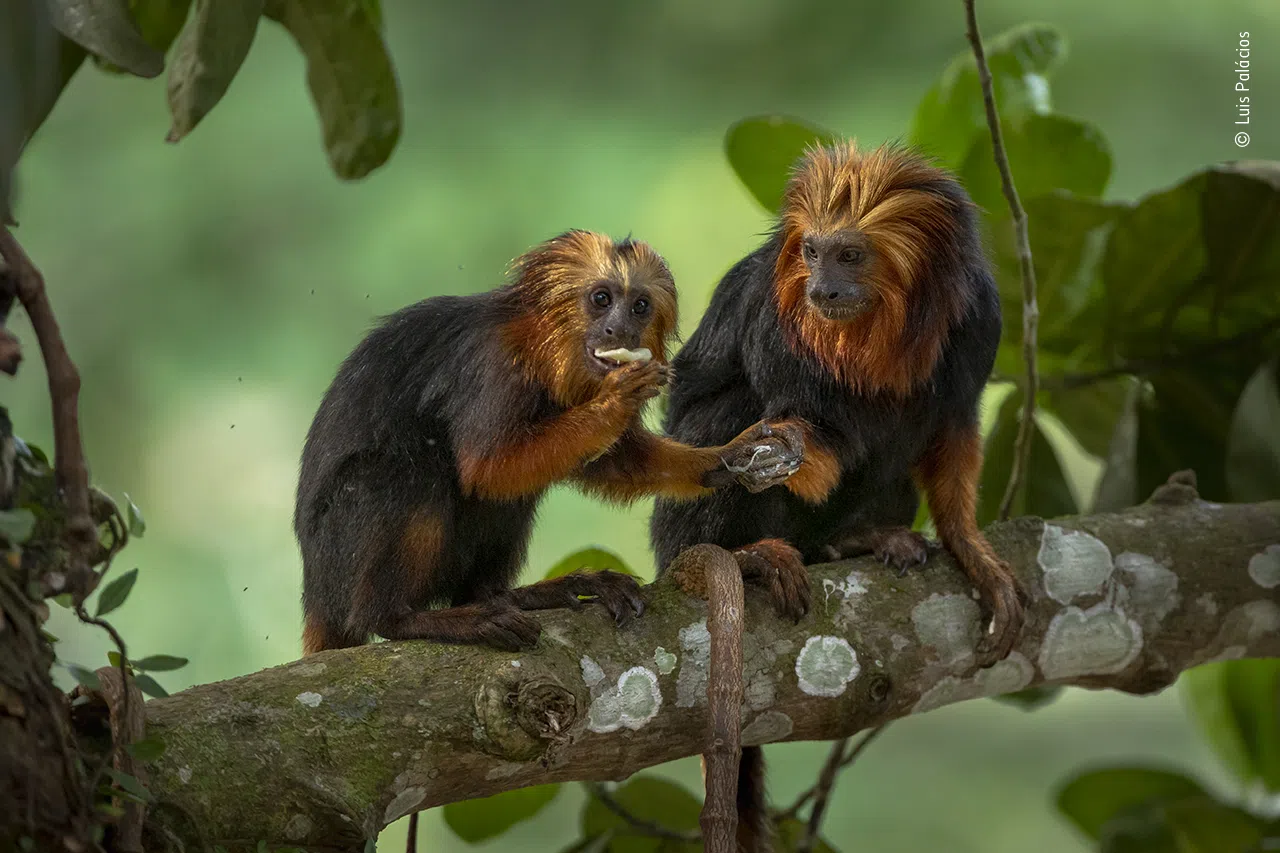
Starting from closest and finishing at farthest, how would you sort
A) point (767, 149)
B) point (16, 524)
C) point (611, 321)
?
point (16, 524) → point (611, 321) → point (767, 149)

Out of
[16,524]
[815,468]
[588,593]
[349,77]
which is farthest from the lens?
[349,77]

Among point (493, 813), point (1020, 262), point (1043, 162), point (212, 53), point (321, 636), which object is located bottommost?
point (493, 813)

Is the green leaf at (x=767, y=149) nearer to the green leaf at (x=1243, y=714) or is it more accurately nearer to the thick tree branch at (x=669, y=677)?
the thick tree branch at (x=669, y=677)

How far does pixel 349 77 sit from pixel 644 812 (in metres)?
1.64

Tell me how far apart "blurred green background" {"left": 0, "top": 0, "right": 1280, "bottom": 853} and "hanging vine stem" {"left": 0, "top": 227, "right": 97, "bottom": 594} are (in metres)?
1.45

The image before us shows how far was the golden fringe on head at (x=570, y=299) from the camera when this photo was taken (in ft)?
6.73

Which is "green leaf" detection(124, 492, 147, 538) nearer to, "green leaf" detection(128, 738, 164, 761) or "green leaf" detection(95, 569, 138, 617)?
"green leaf" detection(95, 569, 138, 617)

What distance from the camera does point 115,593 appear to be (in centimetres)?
149

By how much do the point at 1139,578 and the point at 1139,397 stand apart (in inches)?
34.7

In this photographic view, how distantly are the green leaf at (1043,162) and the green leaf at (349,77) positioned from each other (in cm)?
132

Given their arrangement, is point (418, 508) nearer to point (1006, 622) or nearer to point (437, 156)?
point (1006, 622)

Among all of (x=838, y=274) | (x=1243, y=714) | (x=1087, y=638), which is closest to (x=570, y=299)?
(x=838, y=274)

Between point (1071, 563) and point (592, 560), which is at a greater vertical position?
point (1071, 563)

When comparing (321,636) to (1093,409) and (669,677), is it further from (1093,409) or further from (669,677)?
(1093,409)
